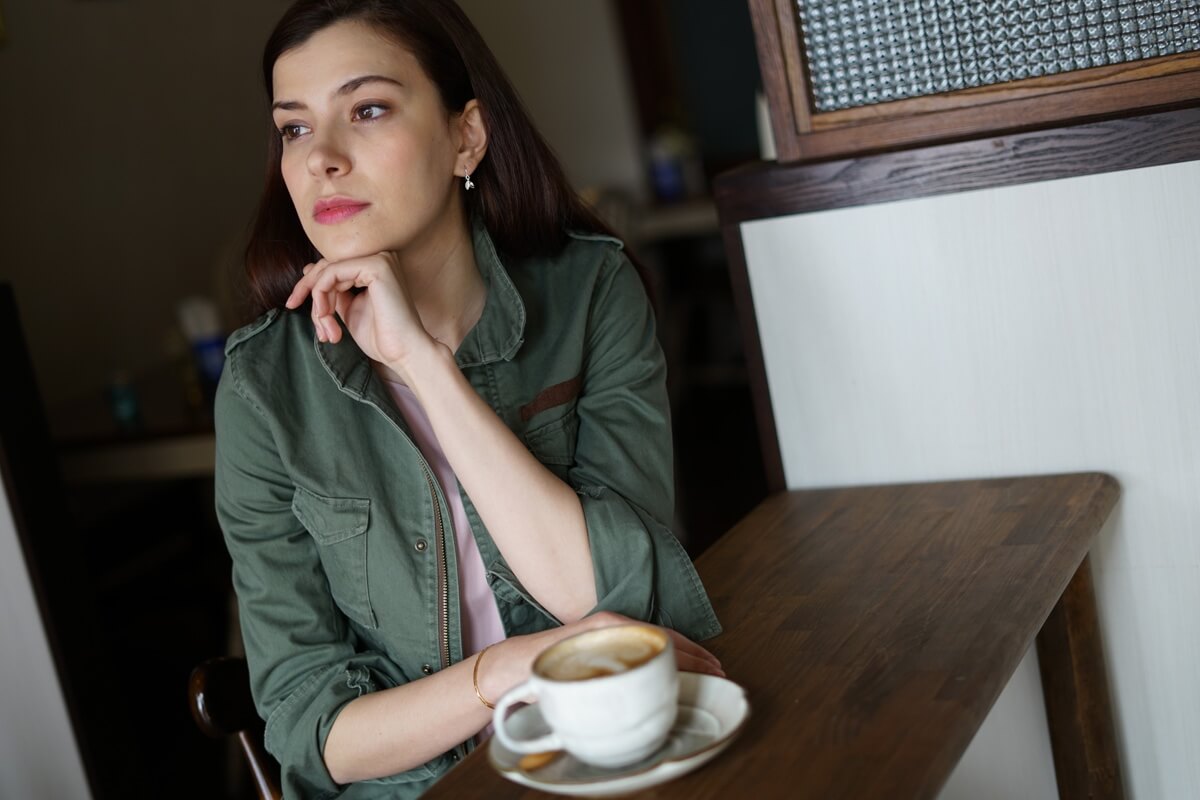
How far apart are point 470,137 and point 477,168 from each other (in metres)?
0.05

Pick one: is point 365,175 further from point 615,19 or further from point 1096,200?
point 615,19

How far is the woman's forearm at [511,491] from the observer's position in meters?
1.17

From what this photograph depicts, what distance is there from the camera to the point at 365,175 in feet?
4.12

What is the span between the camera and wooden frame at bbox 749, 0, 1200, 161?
54.5 inches

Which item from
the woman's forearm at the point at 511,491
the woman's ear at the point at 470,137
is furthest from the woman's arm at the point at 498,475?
the woman's ear at the point at 470,137

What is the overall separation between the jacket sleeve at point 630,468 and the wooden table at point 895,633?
0.06m

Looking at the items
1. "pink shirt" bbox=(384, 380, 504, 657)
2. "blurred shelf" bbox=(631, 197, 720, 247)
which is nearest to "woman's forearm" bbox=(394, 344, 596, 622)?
"pink shirt" bbox=(384, 380, 504, 657)

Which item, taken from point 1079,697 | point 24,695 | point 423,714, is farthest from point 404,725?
point 24,695

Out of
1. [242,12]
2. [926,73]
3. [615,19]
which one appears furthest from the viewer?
[615,19]

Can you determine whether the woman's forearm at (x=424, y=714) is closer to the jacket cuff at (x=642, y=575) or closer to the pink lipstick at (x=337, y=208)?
the jacket cuff at (x=642, y=575)

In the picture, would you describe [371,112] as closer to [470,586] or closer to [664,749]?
[470,586]

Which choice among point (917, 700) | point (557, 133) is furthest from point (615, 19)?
point (917, 700)

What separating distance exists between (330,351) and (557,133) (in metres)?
5.00

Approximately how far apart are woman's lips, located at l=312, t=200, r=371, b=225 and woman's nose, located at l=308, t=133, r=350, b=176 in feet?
0.10
